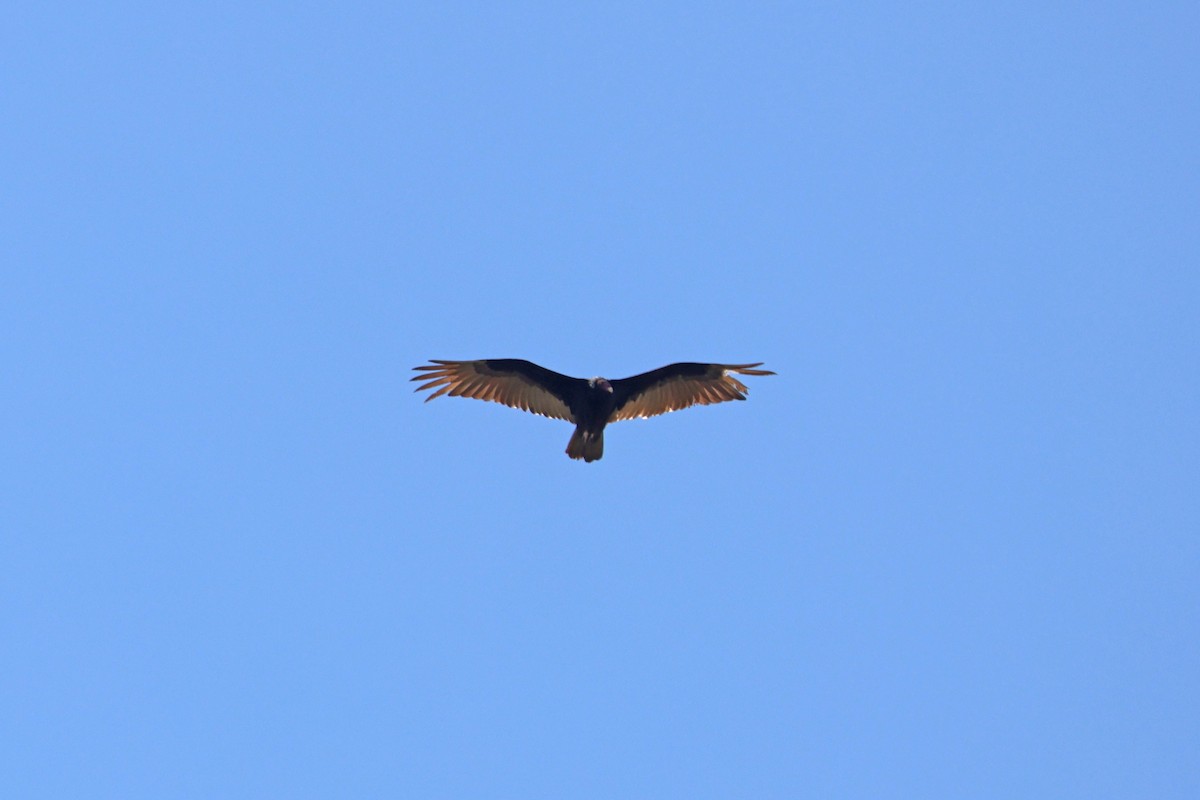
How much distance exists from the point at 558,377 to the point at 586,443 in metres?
1.06

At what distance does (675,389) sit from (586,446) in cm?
167

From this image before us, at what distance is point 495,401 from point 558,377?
1.00m

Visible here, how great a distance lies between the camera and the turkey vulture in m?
18.7

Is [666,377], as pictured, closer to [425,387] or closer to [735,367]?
[735,367]

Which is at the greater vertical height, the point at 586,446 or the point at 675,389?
the point at 675,389

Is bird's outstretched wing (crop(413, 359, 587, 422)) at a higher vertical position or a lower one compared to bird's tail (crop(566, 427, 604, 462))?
higher

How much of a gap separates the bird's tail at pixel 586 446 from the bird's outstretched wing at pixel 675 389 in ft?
1.89

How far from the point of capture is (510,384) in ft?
62.6

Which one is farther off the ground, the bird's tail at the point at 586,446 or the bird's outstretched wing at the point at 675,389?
the bird's outstretched wing at the point at 675,389

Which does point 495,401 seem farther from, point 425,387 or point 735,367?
point 735,367

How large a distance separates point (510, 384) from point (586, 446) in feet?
5.22

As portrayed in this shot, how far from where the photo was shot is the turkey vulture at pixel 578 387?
61.2 ft

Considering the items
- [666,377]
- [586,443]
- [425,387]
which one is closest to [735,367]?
[666,377]

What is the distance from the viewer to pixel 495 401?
19.0 metres
